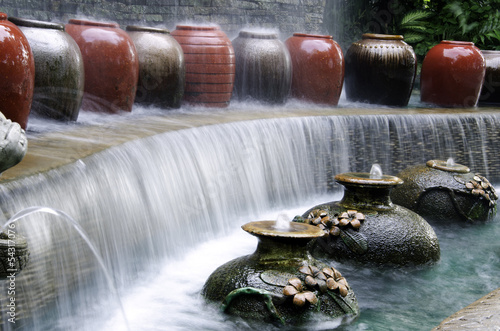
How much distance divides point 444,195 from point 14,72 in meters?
3.06

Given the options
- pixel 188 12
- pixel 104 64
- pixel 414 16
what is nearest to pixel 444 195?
pixel 104 64

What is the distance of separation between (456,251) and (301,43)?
10.5 feet

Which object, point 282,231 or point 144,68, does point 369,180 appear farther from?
point 144,68

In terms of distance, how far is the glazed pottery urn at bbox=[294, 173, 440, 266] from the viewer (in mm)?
3965

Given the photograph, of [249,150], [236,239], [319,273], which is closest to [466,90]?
[249,150]

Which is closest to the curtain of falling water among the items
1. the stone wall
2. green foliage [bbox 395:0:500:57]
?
the stone wall

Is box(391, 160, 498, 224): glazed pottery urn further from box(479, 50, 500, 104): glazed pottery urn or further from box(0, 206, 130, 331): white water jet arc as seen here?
box(479, 50, 500, 104): glazed pottery urn

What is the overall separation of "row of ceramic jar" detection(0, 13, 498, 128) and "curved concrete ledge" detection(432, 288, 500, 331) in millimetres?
2582

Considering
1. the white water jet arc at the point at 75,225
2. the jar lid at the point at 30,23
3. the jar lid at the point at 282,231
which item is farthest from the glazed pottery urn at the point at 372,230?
the jar lid at the point at 30,23

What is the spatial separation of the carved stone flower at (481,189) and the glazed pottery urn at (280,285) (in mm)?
2365

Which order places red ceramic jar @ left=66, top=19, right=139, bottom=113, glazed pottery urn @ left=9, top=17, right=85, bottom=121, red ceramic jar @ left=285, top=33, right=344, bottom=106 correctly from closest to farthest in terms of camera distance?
glazed pottery urn @ left=9, top=17, right=85, bottom=121
red ceramic jar @ left=66, top=19, right=139, bottom=113
red ceramic jar @ left=285, top=33, right=344, bottom=106

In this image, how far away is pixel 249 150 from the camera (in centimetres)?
523

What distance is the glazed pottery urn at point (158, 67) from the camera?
Answer: 5695 mm

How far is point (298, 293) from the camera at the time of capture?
291 centimetres
